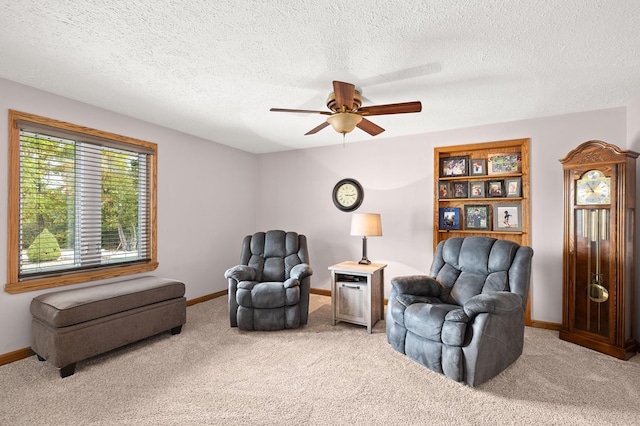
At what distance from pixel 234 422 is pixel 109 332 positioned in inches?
61.2

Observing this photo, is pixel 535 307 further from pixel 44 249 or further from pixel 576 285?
pixel 44 249

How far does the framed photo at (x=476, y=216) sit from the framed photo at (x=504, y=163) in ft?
1.48

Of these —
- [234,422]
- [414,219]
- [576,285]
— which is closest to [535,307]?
[576,285]

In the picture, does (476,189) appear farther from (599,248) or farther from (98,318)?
(98,318)

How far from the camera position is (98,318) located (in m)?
2.70

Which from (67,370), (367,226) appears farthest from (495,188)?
(67,370)

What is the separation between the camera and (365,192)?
4.73 meters

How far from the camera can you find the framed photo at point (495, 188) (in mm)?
3881

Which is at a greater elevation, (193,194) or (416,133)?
(416,133)

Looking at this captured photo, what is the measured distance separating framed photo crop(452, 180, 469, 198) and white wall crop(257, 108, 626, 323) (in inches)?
12.6

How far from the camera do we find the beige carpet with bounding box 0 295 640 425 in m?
1.99

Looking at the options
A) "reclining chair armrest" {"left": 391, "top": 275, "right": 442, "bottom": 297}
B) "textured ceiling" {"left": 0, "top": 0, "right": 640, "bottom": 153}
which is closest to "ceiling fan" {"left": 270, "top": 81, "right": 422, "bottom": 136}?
"textured ceiling" {"left": 0, "top": 0, "right": 640, "bottom": 153}

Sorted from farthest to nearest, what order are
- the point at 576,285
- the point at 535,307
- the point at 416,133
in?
the point at 416,133 → the point at 535,307 → the point at 576,285

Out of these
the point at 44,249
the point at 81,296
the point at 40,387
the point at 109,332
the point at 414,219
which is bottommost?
the point at 40,387
